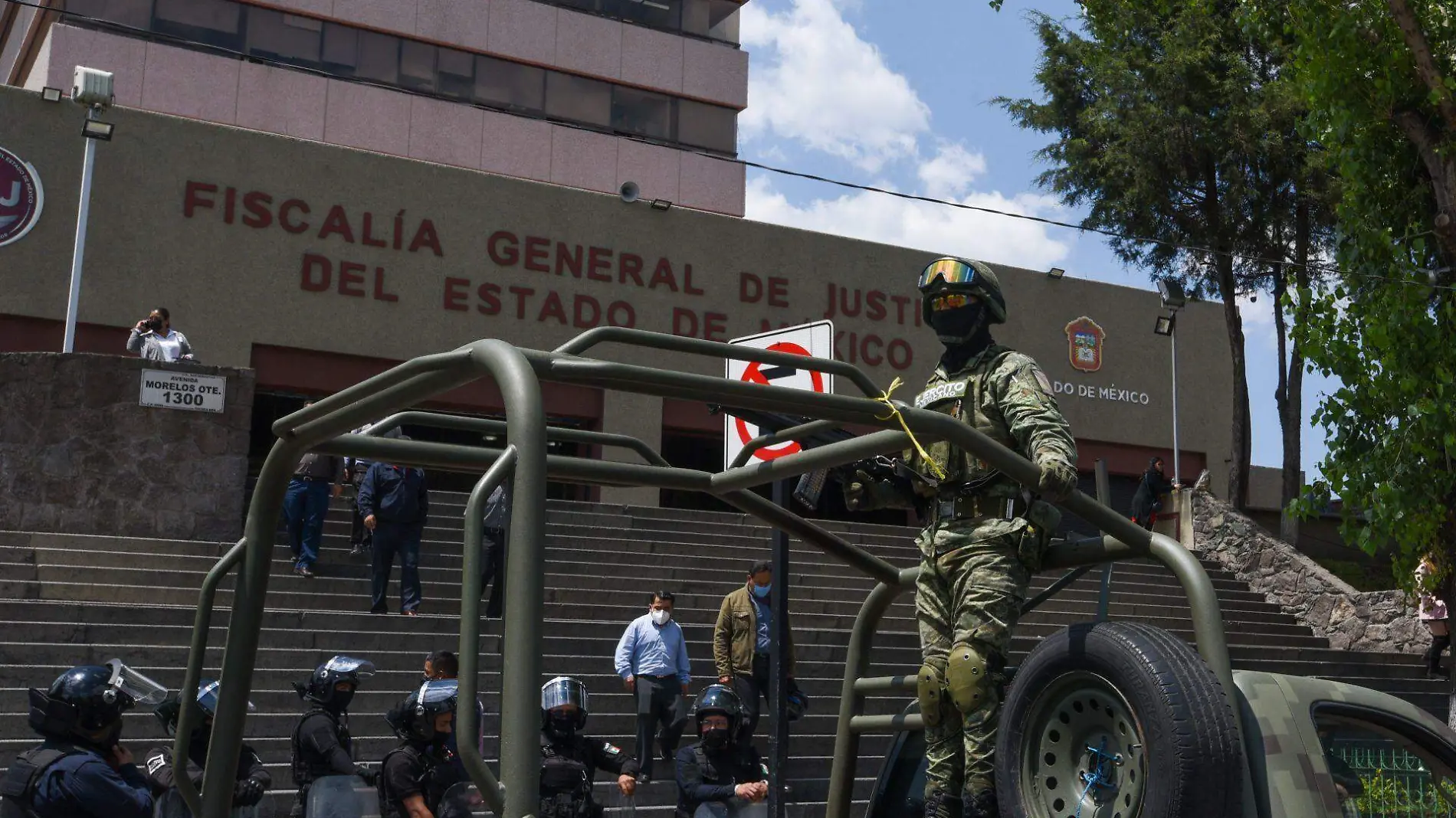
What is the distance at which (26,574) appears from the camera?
13367 millimetres

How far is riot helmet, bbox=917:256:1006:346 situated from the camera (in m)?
4.32

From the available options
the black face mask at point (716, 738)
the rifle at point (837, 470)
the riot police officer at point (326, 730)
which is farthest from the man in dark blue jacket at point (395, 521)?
the rifle at point (837, 470)

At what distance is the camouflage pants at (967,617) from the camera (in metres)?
3.81

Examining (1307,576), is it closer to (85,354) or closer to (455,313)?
(455,313)

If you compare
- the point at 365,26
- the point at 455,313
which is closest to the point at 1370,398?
the point at 455,313

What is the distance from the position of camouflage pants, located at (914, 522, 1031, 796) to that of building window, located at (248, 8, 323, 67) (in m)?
30.2

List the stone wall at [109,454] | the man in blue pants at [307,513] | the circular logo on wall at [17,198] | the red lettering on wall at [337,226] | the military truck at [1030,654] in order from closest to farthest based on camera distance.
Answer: the military truck at [1030,654]
the man in blue pants at [307,513]
the stone wall at [109,454]
the circular logo on wall at [17,198]
the red lettering on wall at [337,226]

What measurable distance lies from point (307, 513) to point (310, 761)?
235 inches

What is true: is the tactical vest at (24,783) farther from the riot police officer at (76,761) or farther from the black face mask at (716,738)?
the black face mask at (716,738)

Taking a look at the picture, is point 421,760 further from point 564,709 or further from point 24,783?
point 24,783

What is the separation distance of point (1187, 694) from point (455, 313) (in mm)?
21648

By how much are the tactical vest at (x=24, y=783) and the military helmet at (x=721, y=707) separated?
4.06 metres

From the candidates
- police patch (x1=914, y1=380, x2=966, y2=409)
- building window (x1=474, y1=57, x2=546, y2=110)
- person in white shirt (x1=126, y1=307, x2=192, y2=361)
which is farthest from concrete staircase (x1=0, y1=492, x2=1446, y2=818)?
building window (x1=474, y1=57, x2=546, y2=110)

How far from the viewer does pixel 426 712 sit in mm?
8133
